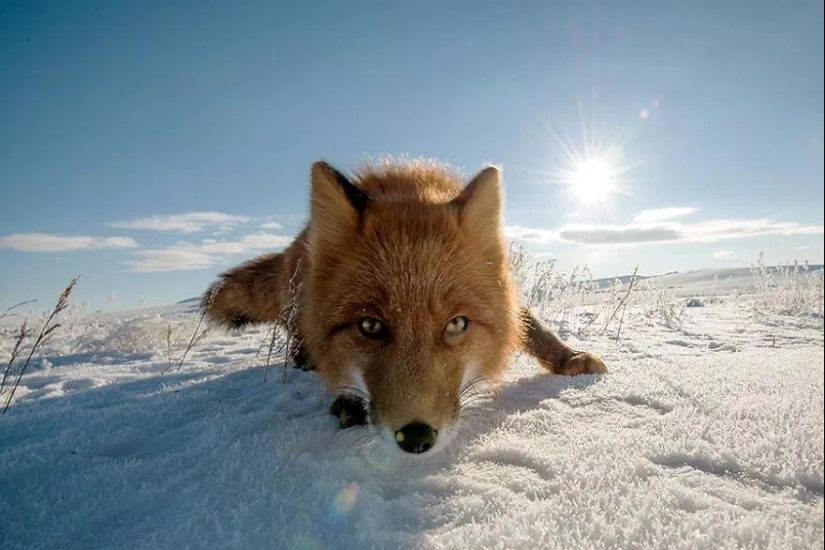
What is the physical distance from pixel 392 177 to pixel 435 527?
3079mm

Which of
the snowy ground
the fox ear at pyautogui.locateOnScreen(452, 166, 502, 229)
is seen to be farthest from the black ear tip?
the snowy ground

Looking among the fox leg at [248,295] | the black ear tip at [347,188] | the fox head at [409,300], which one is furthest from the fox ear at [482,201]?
the fox leg at [248,295]

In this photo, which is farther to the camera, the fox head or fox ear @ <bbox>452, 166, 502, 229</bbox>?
fox ear @ <bbox>452, 166, 502, 229</bbox>

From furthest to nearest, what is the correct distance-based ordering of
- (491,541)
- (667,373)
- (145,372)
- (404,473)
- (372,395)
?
1. (145,372)
2. (667,373)
3. (372,395)
4. (404,473)
5. (491,541)

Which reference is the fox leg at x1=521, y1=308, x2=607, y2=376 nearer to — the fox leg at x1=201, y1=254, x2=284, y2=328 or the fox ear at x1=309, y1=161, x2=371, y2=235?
the fox ear at x1=309, y1=161, x2=371, y2=235

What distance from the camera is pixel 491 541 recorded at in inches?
58.8

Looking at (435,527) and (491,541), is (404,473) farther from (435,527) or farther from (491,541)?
(491,541)

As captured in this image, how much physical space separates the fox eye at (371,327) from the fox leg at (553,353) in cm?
170

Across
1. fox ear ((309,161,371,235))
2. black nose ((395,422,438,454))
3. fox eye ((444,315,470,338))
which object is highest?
fox ear ((309,161,371,235))

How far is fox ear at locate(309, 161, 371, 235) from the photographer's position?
3.06 metres

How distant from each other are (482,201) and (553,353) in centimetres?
163

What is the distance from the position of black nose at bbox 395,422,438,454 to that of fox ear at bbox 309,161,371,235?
1.47m

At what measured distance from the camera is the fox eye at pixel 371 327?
259 cm

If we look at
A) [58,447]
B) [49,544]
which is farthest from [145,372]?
[49,544]
